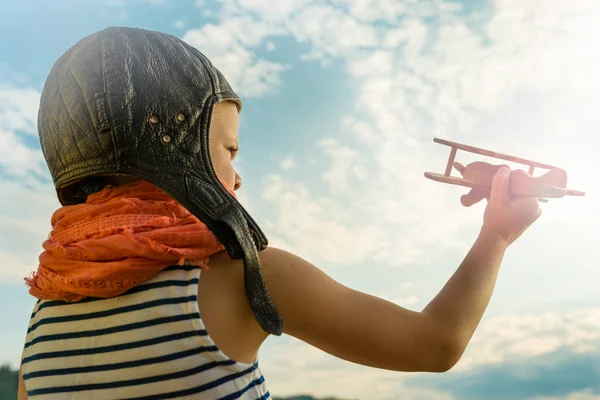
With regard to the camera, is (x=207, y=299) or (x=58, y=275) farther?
(x=58, y=275)

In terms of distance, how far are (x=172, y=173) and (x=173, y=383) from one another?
583mm

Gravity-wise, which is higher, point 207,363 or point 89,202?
point 89,202

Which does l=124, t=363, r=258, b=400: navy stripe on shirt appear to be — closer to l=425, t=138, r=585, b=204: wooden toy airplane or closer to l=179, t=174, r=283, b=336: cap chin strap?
l=179, t=174, r=283, b=336: cap chin strap

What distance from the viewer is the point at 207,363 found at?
1652 millimetres

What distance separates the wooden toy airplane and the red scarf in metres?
1.17

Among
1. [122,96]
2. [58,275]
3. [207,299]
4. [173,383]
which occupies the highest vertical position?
[122,96]

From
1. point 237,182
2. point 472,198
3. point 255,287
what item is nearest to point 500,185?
point 472,198

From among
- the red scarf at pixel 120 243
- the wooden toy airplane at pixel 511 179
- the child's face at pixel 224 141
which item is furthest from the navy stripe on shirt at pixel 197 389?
the wooden toy airplane at pixel 511 179

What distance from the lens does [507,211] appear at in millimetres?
2207

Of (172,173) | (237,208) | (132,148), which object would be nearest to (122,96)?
(132,148)

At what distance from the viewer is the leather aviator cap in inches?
68.4

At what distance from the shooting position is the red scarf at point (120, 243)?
1.68 meters

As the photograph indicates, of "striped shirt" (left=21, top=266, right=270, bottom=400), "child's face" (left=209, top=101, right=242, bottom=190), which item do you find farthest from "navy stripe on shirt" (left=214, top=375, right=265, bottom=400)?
"child's face" (left=209, top=101, right=242, bottom=190)

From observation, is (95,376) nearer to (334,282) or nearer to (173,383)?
(173,383)
